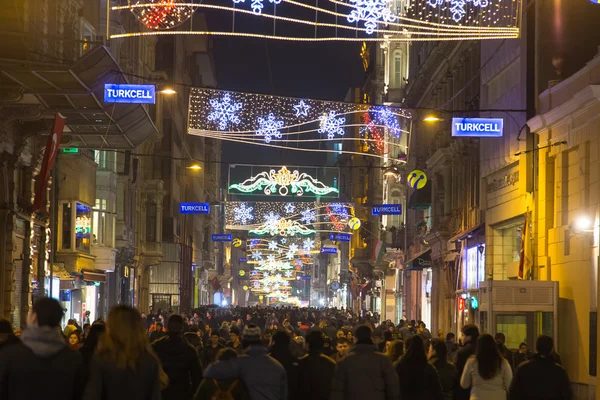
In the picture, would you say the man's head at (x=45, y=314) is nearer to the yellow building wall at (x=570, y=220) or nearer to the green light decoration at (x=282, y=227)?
the yellow building wall at (x=570, y=220)

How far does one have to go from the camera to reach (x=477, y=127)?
1105 inches

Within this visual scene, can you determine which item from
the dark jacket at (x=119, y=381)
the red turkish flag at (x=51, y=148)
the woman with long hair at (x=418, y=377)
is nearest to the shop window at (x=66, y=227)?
the red turkish flag at (x=51, y=148)

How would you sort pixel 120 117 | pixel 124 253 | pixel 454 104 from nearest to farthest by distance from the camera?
pixel 120 117
pixel 454 104
pixel 124 253

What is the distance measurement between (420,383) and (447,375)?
6.71 ft

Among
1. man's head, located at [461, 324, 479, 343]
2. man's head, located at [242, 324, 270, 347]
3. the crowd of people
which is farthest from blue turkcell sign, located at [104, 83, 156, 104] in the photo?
man's head, located at [242, 324, 270, 347]

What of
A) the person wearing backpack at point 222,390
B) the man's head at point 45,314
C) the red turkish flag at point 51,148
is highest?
the red turkish flag at point 51,148

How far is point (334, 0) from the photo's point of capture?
20734mm

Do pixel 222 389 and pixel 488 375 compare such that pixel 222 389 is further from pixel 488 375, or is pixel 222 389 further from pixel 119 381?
pixel 488 375

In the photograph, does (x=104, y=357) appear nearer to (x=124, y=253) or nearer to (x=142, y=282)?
(x=124, y=253)

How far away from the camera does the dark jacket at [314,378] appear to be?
12.6 meters

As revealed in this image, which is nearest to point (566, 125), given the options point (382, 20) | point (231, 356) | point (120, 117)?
point (382, 20)

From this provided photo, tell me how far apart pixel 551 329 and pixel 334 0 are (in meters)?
10.3

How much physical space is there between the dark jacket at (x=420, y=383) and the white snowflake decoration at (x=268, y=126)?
22911mm

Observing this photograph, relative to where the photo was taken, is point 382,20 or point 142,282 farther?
point 142,282
